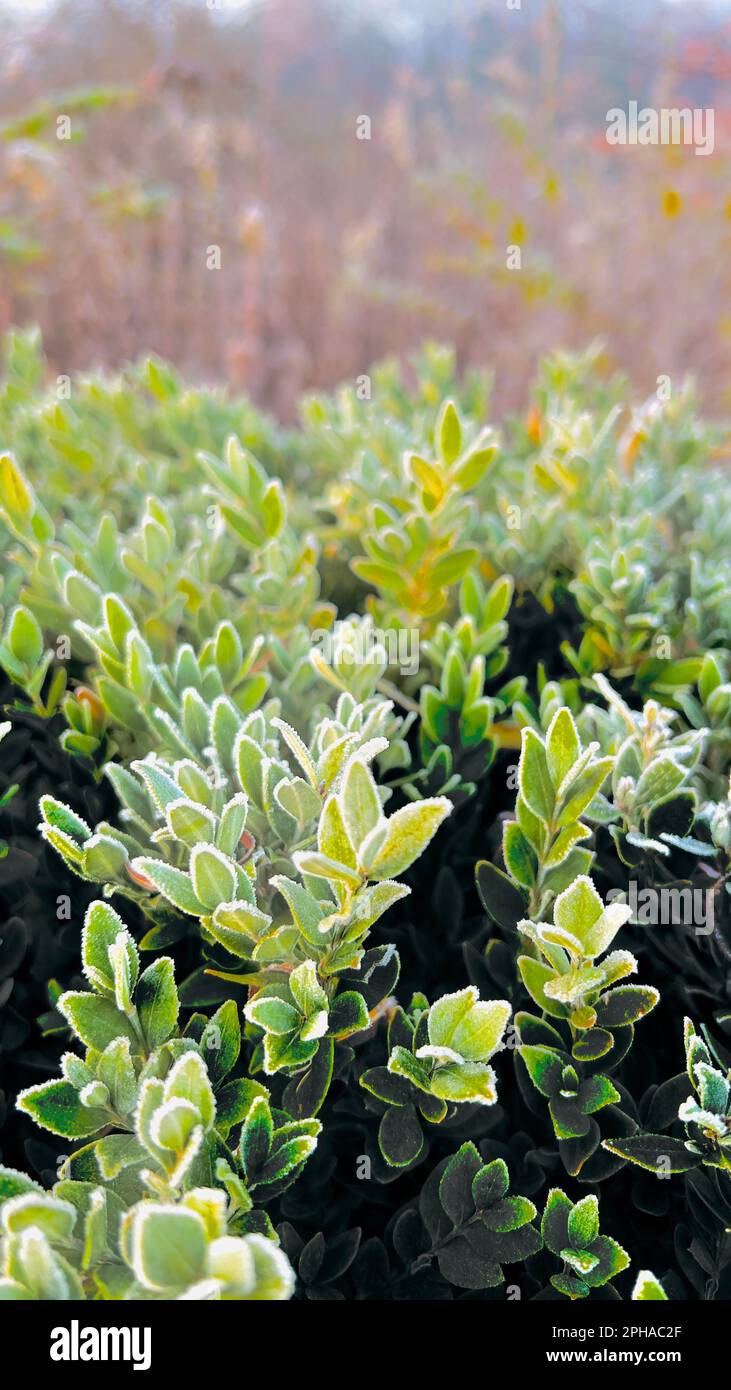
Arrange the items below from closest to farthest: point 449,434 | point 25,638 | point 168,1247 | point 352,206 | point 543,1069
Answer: point 168,1247 → point 543,1069 → point 25,638 → point 449,434 → point 352,206

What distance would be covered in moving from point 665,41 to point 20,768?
6.06 metres

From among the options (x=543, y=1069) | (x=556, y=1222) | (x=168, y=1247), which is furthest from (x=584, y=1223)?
(x=168, y=1247)

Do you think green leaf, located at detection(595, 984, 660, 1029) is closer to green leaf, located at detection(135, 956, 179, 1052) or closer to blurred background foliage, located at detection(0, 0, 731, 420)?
green leaf, located at detection(135, 956, 179, 1052)

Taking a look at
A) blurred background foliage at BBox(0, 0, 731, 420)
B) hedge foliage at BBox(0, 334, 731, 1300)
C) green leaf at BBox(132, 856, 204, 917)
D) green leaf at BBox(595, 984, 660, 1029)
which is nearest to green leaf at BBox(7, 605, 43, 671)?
hedge foliage at BBox(0, 334, 731, 1300)

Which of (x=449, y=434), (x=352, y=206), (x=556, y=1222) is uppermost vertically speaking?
(x=352, y=206)

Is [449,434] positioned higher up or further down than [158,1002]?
higher up

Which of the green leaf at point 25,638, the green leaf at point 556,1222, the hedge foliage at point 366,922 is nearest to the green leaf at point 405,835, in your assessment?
the hedge foliage at point 366,922

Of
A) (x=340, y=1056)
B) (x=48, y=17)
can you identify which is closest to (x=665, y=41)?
(x=48, y=17)

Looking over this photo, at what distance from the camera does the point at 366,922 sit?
0.90 meters

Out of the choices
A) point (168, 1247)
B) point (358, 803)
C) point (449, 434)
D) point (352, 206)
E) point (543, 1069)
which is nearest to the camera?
point (168, 1247)

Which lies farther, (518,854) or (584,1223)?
(518,854)

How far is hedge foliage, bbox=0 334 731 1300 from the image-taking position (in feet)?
2.79

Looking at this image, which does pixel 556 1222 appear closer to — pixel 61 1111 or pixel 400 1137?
pixel 400 1137

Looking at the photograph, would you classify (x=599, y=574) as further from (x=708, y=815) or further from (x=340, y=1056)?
(x=340, y=1056)
